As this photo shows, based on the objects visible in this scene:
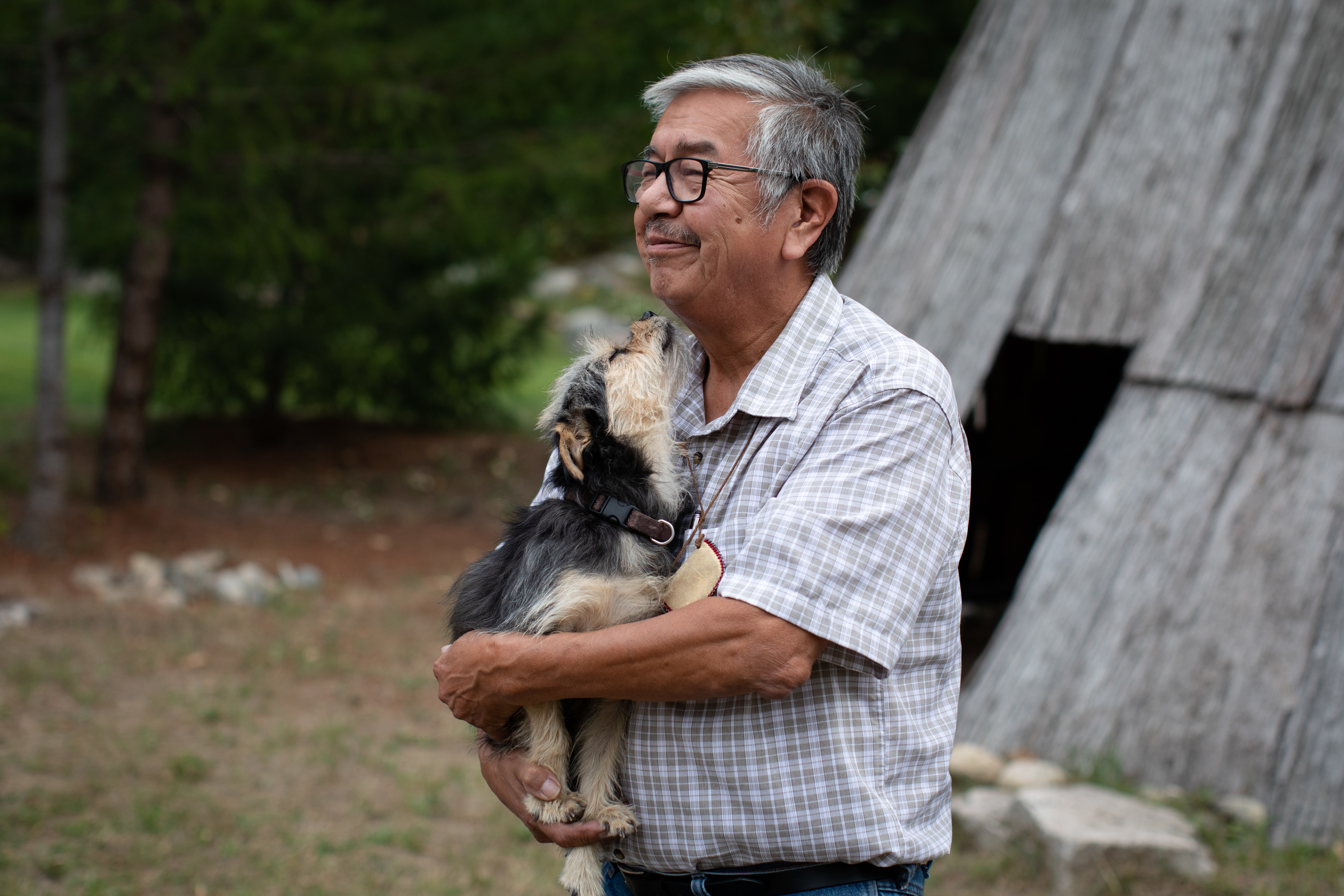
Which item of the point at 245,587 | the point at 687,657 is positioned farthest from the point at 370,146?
the point at 687,657

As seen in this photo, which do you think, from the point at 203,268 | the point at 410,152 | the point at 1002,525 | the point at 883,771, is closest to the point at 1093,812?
the point at 883,771

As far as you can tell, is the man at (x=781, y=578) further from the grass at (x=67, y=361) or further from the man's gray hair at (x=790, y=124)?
the grass at (x=67, y=361)

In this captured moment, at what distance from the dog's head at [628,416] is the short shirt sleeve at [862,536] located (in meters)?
0.55

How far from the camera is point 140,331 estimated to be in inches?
418

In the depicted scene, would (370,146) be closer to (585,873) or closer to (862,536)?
(585,873)

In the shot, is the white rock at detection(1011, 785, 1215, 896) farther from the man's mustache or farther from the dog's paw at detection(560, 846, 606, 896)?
the man's mustache

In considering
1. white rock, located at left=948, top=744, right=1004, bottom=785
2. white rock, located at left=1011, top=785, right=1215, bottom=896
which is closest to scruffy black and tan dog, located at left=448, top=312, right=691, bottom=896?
white rock, located at left=1011, top=785, right=1215, bottom=896

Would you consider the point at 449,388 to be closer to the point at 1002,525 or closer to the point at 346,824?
the point at 1002,525

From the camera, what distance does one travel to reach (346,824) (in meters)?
5.44

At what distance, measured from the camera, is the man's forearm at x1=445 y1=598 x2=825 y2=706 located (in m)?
1.93

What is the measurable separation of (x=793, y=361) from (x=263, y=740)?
523 cm

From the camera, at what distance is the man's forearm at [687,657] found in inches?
75.9

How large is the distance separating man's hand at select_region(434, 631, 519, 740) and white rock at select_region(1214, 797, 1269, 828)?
3.70 meters

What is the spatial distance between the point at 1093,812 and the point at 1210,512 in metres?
1.56
